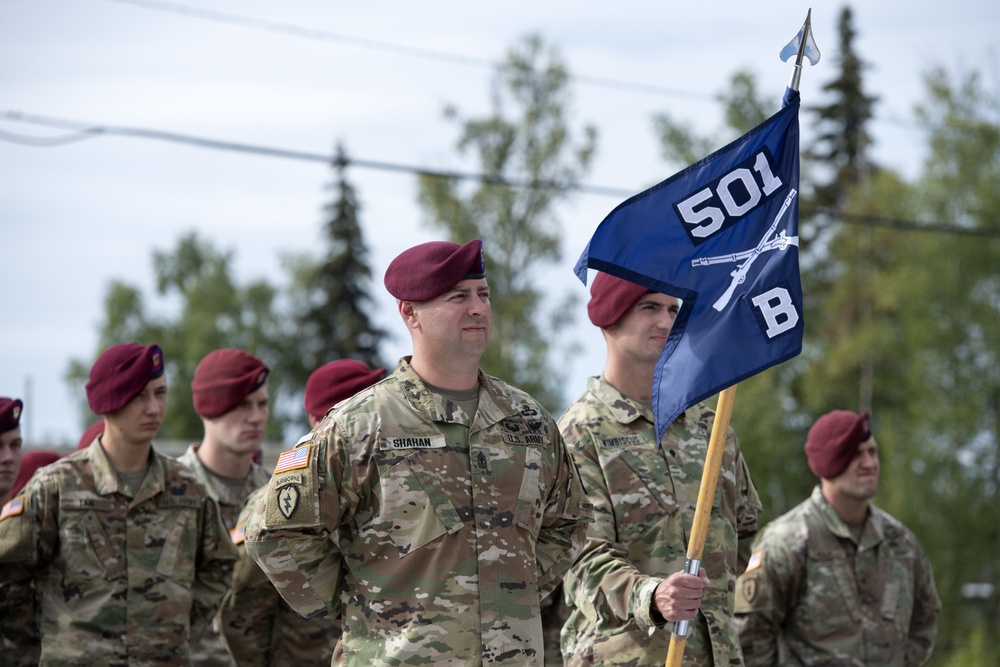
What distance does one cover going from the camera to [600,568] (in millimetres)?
5672

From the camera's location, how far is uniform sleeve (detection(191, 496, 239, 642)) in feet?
22.5

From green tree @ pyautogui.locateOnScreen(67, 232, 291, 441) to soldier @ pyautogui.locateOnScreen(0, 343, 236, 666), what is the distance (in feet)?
131

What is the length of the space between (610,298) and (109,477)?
8.43ft

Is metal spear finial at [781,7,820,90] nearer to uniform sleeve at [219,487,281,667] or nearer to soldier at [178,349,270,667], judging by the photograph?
uniform sleeve at [219,487,281,667]

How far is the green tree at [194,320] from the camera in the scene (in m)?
46.7

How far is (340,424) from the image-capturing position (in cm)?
482

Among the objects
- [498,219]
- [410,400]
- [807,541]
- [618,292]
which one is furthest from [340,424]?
[498,219]

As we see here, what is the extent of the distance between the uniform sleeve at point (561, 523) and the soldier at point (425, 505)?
13cm

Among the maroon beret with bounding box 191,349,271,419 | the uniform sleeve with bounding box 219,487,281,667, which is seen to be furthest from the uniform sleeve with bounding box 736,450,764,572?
the maroon beret with bounding box 191,349,271,419

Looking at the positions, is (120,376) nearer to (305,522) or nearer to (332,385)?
(332,385)

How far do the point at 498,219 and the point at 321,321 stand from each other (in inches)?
364

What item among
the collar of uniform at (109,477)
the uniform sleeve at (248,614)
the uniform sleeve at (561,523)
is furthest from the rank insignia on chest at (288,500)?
the uniform sleeve at (248,614)

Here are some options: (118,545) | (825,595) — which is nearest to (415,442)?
(118,545)

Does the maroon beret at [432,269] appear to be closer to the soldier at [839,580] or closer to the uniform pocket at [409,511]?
the uniform pocket at [409,511]
